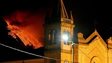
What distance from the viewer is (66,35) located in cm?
5694

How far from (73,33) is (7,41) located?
14.8 metres

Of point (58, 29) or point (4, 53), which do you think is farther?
point (4, 53)

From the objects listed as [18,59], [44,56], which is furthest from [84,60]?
[18,59]

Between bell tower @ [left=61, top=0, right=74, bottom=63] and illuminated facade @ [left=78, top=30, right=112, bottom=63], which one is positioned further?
illuminated facade @ [left=78, top=30, right=112, bottom=63]

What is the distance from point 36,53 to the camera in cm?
6241

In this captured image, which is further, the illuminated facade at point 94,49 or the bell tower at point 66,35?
the illuminated facade at point 94,49

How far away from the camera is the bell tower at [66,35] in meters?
57.4

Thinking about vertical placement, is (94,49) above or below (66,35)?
below

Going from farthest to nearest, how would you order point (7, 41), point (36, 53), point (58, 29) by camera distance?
point (7, 41) < point (36, 53) < point (58, 29)

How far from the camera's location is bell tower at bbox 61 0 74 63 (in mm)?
57406

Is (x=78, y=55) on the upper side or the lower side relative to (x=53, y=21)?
lower

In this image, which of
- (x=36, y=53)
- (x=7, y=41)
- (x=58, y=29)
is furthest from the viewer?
(x=7, y=41)

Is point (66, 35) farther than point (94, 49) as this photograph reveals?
No

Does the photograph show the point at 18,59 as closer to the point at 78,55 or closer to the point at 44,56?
the point at 44,56
